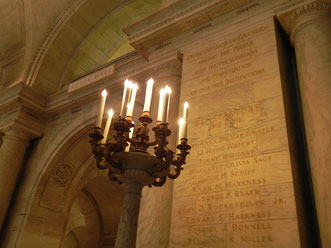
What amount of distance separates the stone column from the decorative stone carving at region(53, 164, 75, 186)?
6.68 metres

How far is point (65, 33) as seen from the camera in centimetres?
1040

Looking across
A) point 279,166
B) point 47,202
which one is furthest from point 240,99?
point 47,202

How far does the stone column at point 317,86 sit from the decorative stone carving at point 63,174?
6684 millimetres

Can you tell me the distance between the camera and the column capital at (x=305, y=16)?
479 centimetres

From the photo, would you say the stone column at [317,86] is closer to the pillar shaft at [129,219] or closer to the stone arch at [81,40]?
Result: the pillar shaft at [129,219]

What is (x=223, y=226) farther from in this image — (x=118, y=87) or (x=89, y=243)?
(x=89, y=243)

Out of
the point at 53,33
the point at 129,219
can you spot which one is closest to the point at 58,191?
the point at 53,33

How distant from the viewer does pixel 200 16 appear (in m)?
5.95

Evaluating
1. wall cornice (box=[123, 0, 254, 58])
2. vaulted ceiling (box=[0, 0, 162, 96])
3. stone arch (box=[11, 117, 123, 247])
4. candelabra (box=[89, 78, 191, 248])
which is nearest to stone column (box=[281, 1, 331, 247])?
wall cornice (box=[123, 0, 254, 58])

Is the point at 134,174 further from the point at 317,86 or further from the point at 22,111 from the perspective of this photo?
the point at 22,111

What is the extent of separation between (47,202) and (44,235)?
835 mm

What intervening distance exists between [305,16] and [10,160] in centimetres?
768

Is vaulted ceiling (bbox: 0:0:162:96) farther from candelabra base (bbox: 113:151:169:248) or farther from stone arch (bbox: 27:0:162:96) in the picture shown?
candelabra base (bbox: 113:151:169:248)

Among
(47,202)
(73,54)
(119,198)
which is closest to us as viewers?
(47,202)
